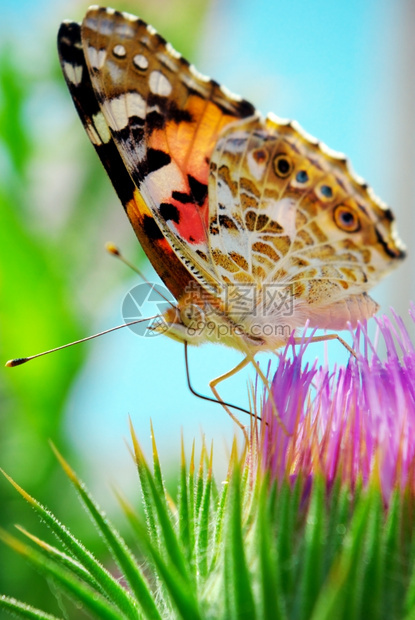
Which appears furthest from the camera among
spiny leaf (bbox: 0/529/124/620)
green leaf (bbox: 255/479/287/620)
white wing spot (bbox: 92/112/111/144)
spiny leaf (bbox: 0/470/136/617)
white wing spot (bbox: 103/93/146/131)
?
white wing spot (bbox: 92/112/111/144)

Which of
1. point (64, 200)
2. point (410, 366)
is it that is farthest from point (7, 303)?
point (410, 366)

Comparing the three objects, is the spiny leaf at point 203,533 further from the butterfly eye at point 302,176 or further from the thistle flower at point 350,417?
the butterfly eye at point 302,176

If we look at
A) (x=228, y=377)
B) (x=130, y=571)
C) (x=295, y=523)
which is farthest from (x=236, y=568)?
(x=228, y=377)

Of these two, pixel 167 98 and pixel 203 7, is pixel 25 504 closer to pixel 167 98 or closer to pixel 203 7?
pixel 167 98

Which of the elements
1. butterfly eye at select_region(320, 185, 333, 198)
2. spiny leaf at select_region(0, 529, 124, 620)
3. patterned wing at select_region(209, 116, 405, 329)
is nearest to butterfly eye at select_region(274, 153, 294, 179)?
patterned wing at select_region(209, 116, 405, 329)

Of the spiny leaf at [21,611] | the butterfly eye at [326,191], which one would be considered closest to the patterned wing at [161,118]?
the butterfly eye at [326,191]

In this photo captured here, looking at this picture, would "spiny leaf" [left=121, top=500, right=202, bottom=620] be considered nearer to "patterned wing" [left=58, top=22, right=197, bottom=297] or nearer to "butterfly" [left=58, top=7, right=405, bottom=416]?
"butterfly" [left=58, top=7, right=405, bottom=416]
